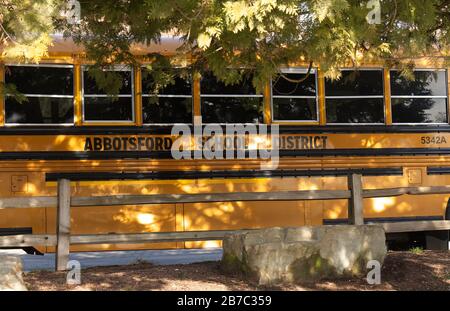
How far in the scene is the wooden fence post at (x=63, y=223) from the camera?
479 centimetres

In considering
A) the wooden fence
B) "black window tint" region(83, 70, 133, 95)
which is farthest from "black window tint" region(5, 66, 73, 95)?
the wooden fence

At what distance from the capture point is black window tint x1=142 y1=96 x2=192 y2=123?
594cm

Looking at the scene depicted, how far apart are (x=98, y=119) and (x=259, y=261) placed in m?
2.60

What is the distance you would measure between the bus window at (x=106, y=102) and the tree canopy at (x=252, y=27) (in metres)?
1.28

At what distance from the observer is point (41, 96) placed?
5.67 metres

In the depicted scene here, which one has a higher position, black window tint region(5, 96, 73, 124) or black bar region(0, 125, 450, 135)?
black window tint region(5, 96, 73, 124)

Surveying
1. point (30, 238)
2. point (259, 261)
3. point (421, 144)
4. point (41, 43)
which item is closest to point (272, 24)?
point (41, 43)

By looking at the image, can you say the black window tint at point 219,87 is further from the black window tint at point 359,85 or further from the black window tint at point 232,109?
the black window tint at point 359,85

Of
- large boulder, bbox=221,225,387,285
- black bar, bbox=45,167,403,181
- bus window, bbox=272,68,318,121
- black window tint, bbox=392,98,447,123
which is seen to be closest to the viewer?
large boulder, bbox=221,225,387,285

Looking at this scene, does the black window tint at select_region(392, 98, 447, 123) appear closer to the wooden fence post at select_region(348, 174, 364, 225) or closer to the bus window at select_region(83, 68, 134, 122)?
the wooden fence post at select_region(348, 174, 364, 225)

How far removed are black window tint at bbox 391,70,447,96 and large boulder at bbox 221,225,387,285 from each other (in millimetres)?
2399

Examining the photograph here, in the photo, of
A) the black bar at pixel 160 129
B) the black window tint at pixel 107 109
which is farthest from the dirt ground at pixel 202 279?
the black window tint at pixel 107 109

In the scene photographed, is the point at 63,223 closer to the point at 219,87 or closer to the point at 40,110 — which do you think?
the point at 40,110

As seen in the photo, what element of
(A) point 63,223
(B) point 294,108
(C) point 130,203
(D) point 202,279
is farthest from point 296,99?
(A) point 63,223
